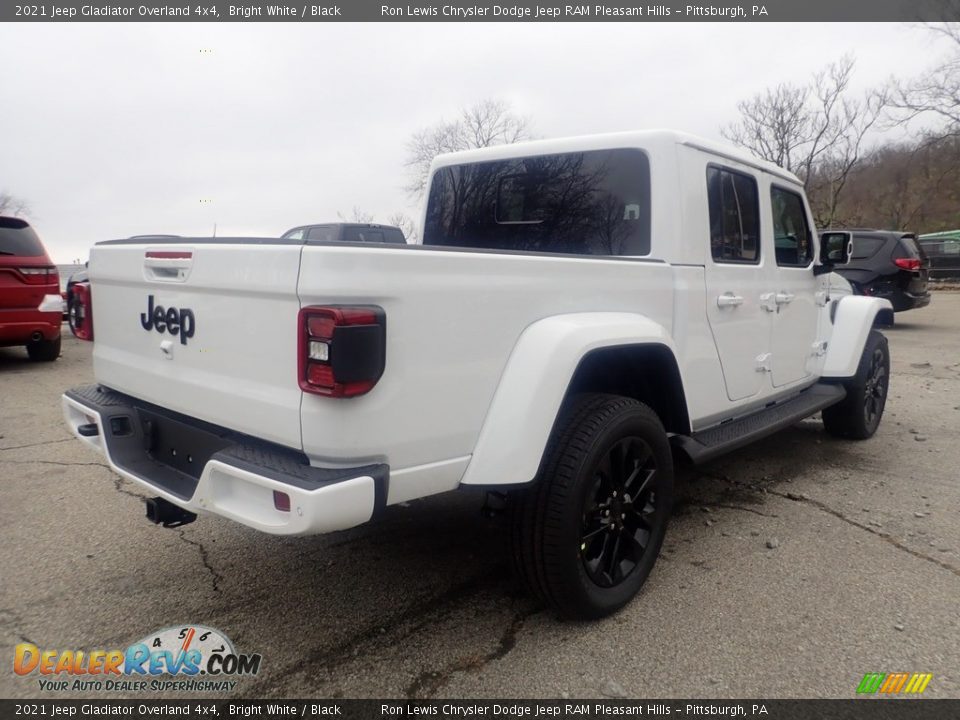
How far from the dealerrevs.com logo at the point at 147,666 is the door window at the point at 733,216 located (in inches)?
111

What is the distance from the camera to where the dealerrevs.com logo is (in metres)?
2.37

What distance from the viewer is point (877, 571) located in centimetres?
316

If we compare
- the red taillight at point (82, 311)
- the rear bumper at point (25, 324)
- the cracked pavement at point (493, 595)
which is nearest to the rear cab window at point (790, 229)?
the cracked pavement at point (493, 595)

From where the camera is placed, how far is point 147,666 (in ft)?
8.11

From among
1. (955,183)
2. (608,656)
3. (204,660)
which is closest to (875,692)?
(608,656)

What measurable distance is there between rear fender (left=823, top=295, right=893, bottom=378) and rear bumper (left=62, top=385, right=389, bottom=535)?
13.3 feet

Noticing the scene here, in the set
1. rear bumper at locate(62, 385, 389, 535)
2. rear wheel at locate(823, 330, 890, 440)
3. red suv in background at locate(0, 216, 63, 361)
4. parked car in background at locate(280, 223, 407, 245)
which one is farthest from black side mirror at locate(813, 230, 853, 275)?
red suv in background at locate(0, 216, 63, 361)

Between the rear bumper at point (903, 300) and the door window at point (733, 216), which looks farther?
the rear bumper at point (903, 300)

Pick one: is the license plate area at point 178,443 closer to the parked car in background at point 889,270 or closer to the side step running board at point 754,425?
the side step running board at point 754,425

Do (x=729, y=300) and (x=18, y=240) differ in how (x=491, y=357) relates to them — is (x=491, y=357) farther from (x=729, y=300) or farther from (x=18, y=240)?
(x=18, y=240)

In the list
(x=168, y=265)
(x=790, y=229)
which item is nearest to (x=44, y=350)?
(x=168, y=265)

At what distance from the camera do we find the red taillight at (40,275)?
25.9 feet

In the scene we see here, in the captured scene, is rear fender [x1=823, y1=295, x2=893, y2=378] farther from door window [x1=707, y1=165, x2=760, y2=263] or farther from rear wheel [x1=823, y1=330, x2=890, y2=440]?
door window [x1=707, y1=165, x2=760, y2=263]

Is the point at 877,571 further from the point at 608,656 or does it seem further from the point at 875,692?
the point at 608,656
